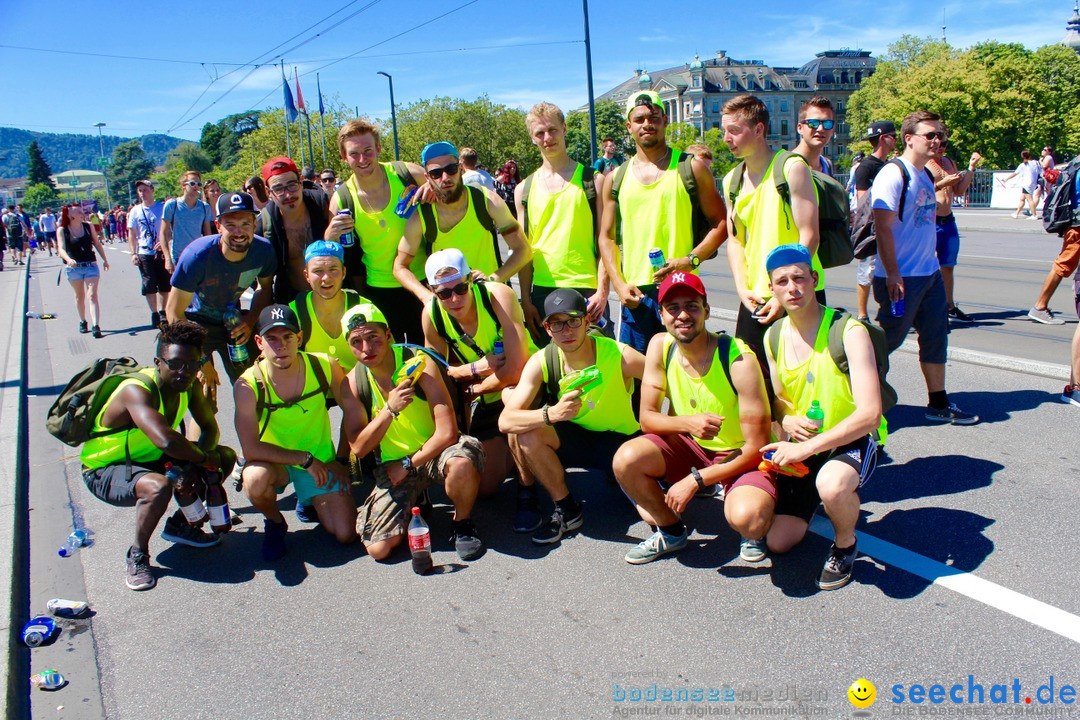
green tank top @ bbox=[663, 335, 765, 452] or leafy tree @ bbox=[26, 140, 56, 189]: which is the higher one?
leafy tree @ bbox=[26, 140, 56, 189]

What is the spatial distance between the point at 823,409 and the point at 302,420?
8.67ft

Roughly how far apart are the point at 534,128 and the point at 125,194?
16811 cm

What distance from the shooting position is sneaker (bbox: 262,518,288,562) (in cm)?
417

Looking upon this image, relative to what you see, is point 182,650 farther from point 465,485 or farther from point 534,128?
point 534,128

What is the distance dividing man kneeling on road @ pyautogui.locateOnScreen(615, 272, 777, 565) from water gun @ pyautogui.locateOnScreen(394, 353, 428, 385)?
1.11m

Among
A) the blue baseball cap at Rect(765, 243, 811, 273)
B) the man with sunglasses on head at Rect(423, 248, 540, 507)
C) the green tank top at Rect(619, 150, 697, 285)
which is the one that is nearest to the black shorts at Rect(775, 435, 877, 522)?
the blue baseball cap at Rect(765, 243, 811, 273)

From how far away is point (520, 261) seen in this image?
16.5 feet

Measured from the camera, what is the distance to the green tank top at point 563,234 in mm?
4980

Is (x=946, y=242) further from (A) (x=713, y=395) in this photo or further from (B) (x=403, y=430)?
(B) (x=403, y=430)

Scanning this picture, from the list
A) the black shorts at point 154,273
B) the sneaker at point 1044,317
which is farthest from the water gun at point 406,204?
the black shorts at point 154,273

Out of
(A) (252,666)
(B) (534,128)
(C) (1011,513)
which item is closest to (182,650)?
(A) (252,666)

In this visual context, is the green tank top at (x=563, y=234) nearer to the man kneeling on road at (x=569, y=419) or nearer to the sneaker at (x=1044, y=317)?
the man kneeling on road at (x=569, y=419)

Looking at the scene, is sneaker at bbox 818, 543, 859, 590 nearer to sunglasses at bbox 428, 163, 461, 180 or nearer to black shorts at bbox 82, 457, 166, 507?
sunglasses at bbox 428, 163, 461, 180

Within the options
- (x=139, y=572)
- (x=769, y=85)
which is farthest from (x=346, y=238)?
Result: (x=769, y=85)
